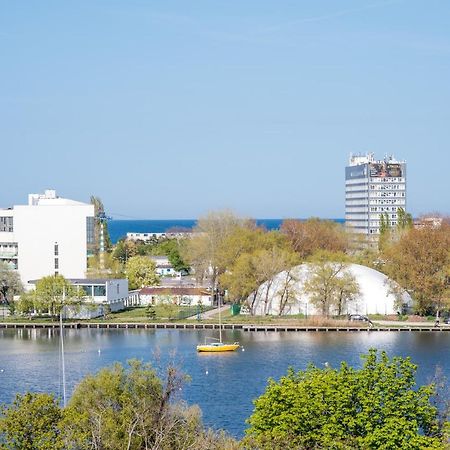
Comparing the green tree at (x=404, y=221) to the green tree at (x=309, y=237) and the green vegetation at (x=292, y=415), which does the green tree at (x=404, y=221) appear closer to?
the green tree at (x=309, y=237)

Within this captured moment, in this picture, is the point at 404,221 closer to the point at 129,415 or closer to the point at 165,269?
the point at 165,269

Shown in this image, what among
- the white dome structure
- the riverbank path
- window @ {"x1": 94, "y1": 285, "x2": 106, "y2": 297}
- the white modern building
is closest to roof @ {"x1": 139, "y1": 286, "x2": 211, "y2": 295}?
the riverbank path

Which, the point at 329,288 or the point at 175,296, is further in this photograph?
the point at 175,296

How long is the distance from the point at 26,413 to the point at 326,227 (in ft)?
137

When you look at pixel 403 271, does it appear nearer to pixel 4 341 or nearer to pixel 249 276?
pixel 249 276

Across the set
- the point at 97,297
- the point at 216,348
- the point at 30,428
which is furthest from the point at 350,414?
the point at 97,297

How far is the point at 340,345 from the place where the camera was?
3359cm

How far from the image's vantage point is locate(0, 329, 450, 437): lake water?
25094 millimetres

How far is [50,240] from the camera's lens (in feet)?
161

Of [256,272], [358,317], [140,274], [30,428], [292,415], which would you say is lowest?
[292,415]

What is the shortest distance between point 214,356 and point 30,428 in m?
18.0

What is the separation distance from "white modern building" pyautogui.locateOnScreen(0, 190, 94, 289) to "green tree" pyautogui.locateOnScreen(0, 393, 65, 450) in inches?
1361

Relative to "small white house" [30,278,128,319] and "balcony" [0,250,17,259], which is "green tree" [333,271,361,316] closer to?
"small white house" [30,278,128,319]

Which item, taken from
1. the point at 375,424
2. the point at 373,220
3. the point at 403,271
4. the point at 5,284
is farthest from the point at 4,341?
the point at 373,220
